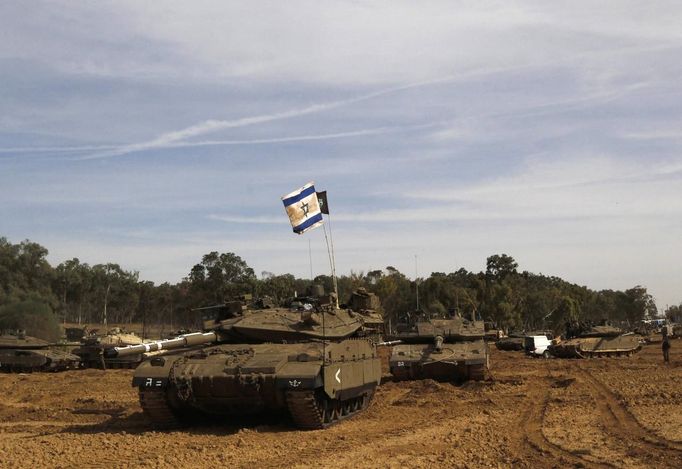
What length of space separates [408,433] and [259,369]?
8.52 feet

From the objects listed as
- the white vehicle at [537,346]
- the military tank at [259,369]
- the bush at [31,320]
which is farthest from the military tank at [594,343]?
the bush at [31,320]

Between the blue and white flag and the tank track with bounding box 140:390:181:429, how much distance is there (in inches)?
330

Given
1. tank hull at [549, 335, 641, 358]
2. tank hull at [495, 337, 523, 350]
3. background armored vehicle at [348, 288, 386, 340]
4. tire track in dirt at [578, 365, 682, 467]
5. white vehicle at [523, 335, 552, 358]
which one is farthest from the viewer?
tank hull at [495, 337, 523, 350]

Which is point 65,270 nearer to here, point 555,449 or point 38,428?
point 38,428

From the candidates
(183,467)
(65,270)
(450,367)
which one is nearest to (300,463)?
(183,467)

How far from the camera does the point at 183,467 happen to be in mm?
9305

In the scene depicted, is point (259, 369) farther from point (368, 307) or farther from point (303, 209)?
point (303, 209)

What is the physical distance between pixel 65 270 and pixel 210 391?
230 feet

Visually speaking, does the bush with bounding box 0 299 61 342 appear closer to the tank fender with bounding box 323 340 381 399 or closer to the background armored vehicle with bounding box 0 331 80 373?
the background armored vehicle with bounding box 0 331 80 373

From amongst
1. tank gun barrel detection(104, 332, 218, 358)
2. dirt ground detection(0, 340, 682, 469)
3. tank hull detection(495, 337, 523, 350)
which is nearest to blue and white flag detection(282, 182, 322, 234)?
dirt ground detection(0, 340, 682, 469)

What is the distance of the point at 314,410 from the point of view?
12.2 m

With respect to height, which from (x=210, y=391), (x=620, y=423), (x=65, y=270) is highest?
(x=65, y=270)

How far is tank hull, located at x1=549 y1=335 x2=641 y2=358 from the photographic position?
114 feet

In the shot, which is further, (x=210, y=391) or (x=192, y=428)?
(x=192, y=428)
